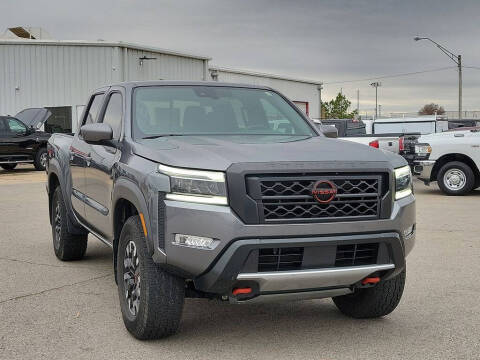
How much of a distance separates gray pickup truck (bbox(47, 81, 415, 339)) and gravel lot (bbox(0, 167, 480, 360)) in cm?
26

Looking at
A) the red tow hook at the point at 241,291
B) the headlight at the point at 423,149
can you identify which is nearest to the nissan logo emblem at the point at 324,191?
the red tow hook at the point at 241,291

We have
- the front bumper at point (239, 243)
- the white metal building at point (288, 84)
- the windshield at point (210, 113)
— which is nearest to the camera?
the front bumper at point (239, 243)

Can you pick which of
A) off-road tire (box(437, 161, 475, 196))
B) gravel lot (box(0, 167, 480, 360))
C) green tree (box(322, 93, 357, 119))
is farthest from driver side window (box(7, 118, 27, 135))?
green tree (box(322, 93, 357, 119))

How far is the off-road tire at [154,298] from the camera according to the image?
4.23 m

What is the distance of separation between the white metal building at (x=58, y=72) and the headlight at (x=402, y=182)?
28784mm

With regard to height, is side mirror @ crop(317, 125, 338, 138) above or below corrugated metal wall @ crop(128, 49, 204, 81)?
below

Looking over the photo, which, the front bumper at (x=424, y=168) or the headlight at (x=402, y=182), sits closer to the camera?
the headlight at (x=402, y=182)

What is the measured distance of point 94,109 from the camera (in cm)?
660

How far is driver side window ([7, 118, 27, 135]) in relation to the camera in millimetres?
21656

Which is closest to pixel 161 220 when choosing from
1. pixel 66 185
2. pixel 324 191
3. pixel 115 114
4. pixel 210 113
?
pixel 324 191

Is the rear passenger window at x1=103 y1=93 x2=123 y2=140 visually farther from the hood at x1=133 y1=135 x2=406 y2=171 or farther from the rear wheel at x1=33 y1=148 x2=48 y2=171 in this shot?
the rear wheel at x1=33 y1=148 x2=48 y2=171

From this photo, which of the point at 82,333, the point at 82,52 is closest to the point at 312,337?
the point at 82,333

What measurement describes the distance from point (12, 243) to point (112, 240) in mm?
3707

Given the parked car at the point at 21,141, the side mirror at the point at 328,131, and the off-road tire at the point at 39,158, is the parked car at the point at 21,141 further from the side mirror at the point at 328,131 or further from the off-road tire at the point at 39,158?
the side mirror at the point at 328,131
